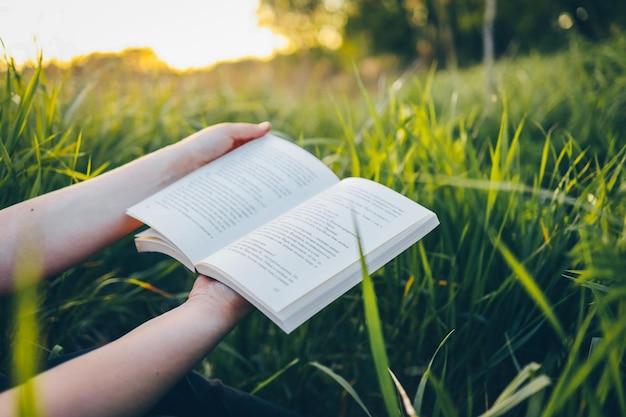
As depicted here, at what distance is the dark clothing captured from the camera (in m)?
0.64

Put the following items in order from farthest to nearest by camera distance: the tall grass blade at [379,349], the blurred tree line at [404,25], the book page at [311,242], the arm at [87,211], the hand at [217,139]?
the blurred tree line at [404,25] < the hand at [217,139] < the arm at [87,211] < the book page at [311,242] < the tall grass blade at [379,349]

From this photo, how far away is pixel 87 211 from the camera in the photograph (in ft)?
2.77

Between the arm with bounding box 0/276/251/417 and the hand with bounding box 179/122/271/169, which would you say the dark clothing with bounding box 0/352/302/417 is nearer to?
the arm with bounding box 0/276/251/417

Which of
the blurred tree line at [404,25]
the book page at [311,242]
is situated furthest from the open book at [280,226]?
the blurred tree line at [404,25]

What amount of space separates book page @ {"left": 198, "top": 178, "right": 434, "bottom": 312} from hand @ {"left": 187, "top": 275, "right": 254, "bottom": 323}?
0.07 feet

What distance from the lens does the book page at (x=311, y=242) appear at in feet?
2.08

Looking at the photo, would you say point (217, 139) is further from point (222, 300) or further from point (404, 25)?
point (404, 25)

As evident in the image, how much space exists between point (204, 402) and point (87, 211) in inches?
16.3

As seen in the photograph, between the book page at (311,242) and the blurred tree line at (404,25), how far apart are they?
448 inches

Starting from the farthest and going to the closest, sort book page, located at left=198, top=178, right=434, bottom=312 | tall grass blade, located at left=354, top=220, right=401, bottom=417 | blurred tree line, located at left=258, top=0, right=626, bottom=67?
blurred tree line, located at left=258, top=0, right=626, bottom=67, book page, located at left=198, top=178, right=434, bottom=312, tall grass blade, located at left=354, top=220, right=401, bottom=417

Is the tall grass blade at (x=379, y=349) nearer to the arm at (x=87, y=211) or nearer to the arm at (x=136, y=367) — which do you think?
the arm at (x=136, y=367)

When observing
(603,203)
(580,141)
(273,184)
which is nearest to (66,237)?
(273,184)

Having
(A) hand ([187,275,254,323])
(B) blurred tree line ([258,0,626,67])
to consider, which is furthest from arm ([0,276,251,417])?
(B) blurred tree line ([258,0,626,67])

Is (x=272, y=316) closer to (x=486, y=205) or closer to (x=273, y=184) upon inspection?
(x=273, y=184)
